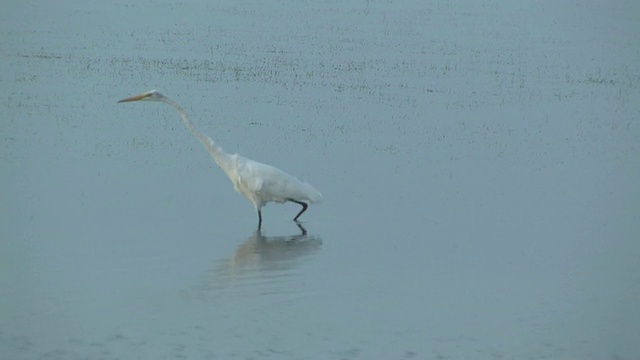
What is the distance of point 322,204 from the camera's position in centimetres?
1413

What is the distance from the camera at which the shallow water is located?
9773 mm

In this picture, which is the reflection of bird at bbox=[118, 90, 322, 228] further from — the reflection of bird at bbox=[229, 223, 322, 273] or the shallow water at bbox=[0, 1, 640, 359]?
the reflection of bird at bbox=[229, 223, 322, 273]

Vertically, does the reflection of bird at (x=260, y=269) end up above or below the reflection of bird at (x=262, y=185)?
below

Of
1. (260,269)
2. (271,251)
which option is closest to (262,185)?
(271,251)

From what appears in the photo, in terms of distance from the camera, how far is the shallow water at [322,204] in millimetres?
9773

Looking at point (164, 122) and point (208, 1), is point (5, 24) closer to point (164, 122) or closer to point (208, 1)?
point (208, 1)

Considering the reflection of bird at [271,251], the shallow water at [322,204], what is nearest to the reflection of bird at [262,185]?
the shallow water at [322,204]

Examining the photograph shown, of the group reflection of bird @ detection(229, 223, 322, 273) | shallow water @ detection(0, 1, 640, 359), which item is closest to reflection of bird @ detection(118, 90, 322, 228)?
shallow water @ detection(0, 1, 640, 359)

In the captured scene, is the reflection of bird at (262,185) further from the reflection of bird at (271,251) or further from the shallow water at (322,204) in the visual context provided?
the reflection of bird at (271,251)

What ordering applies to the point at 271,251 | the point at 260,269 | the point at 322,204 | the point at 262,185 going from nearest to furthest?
the point at 260,269 → the point at 271,251 → the point at 262,185 → the point at 322,204

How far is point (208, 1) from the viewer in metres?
34.2

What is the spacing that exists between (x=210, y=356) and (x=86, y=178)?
6.05m

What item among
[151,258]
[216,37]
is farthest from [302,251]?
[216,37]

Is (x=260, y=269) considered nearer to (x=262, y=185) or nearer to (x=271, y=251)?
(x=271, y=251)
